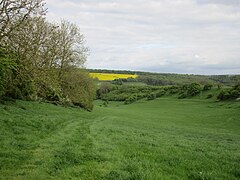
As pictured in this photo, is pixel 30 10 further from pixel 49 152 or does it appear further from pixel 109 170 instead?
pixel 109 170

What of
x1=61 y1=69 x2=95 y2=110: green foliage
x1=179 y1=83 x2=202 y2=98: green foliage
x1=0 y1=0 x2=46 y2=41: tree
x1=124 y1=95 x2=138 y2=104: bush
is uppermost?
x1=0 y1=0 x2=46 y2=41: tree

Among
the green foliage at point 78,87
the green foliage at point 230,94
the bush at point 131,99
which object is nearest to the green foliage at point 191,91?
the green foliage at point 230,94

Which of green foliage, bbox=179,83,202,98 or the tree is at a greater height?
the tree

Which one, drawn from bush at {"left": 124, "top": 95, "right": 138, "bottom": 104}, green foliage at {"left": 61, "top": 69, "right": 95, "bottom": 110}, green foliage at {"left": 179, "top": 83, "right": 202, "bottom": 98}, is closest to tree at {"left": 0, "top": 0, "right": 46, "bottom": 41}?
green foliage at {"left": 61, "top": 69, "right": 95, "bottom": 110}

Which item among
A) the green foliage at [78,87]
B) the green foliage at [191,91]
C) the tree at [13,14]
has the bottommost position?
the green foliage at [191,91]

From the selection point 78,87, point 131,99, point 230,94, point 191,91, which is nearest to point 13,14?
point 78,87

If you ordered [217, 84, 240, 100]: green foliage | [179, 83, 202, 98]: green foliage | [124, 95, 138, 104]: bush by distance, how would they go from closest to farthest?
[217, 84, 240, 100]: green foliage
[179, 83, 202, 98]: green foliage
[124, 95, 138, 104]: bush

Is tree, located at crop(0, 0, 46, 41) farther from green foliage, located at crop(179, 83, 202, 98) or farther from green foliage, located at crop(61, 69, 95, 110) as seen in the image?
green foliage, located at crop(179, 83, 202, 98)

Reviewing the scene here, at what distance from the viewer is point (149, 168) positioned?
9.83 metres

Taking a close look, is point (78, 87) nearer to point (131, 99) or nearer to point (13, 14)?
point (13, 14)

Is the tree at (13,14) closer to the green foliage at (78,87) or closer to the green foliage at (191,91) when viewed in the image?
the green foliage at (78,87)

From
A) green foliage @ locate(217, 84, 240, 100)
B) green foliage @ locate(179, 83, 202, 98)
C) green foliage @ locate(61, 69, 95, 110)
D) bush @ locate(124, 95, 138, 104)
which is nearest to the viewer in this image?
green foliage @ locate(61, 69, 95, 110)

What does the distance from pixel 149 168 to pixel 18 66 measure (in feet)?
40.5

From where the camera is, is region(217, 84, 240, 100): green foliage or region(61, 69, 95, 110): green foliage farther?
region(217, 84, 240, 100): green foliage
